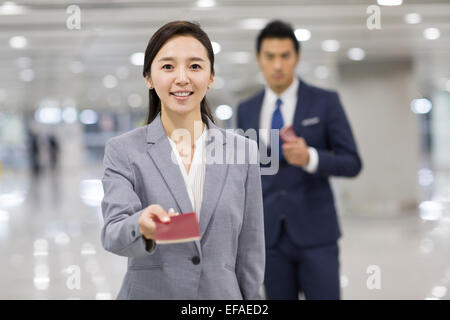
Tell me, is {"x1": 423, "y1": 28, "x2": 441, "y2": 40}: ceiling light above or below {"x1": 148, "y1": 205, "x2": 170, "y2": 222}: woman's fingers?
above

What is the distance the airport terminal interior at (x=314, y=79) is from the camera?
4.52 metres

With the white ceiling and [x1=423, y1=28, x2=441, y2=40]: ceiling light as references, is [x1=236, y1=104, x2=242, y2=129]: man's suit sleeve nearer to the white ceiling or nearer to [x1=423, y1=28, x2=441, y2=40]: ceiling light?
the white ceiling

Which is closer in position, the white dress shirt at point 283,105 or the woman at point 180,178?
the woman at point 180,178

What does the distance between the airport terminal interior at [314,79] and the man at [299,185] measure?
31cm

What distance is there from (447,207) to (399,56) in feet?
11.9

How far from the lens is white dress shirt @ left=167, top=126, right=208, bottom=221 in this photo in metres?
1.25

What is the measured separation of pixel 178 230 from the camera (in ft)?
3.34

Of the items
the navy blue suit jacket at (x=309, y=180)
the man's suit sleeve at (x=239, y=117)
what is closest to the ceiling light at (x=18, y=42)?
the man's suit sleeve at (x=239, y=117)

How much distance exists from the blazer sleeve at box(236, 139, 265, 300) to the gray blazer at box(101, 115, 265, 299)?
1.1 inches

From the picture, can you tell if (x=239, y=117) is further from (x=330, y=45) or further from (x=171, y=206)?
(x=330, y=45)

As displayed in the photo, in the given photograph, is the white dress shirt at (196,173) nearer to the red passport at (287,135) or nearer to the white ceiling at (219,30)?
the red passport at (287,135)

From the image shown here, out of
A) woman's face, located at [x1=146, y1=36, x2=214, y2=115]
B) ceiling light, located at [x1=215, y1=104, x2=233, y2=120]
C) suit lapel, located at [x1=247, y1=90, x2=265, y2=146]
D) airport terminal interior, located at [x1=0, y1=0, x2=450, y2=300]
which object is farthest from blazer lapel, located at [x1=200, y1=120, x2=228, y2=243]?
suit lapel, located at [x1=247, y1=90, x2=265, y2=146]

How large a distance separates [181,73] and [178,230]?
1.29ft

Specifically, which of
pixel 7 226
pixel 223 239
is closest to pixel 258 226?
pixel 223 239
